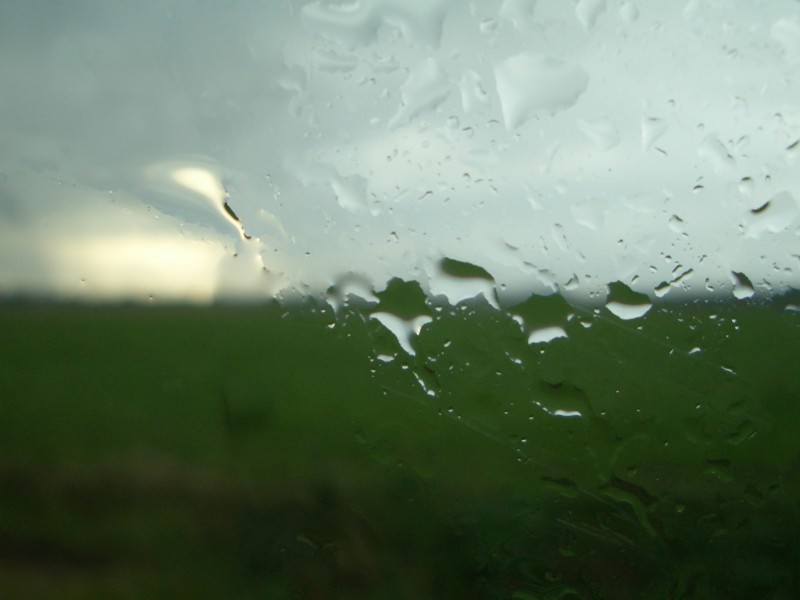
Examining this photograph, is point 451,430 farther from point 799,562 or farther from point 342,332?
point 799,562

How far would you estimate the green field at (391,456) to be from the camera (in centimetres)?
146

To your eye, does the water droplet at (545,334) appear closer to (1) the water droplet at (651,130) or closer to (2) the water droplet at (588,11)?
(1) the water droplet at (651,130)

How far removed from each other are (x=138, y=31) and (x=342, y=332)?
723mm

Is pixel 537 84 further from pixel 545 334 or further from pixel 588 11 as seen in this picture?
pixel 545 334

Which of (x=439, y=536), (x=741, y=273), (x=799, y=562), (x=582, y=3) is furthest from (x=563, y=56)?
(x=799, y=562)

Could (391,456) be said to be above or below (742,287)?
below

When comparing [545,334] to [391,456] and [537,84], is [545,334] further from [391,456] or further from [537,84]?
[537,84]

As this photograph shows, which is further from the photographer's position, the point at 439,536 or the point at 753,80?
the point at 753,80

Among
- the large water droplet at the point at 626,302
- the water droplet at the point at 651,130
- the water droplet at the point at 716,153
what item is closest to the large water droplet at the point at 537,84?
the water droplet at the point at 651,130

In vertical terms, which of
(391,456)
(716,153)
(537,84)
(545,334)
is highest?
(537,84)

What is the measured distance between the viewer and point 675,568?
1.50 m

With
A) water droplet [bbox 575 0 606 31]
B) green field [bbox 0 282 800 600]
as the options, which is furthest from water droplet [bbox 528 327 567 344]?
water droplet [bbox 575 0 606 31]

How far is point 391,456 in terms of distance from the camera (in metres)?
1.47

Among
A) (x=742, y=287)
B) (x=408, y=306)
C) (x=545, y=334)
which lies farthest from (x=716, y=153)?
(x=408, y=306)
